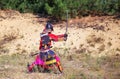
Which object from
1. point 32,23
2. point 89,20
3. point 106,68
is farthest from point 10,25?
point 106,68

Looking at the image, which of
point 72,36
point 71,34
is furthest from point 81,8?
point 72,36

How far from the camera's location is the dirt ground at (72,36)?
14625mm

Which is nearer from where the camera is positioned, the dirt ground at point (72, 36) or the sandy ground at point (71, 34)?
the dirt ground at point (72, 36)

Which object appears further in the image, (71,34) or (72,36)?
(71,34)

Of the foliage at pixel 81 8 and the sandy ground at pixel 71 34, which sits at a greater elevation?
the foliage at pixel 81 8

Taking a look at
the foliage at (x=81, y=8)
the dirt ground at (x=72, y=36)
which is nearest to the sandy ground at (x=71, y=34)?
the dirt ground at (x=72, y=36)

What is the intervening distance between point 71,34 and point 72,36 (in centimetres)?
13

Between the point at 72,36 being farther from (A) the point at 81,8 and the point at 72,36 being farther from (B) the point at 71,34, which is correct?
(A) the point at 81,8

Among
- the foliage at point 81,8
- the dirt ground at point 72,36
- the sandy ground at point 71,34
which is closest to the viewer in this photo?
the dirt ground at point 72,36

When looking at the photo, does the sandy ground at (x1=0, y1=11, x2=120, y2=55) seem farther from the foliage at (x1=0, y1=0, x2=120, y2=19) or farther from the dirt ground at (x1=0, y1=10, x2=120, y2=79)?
the foliage at (x1=0, y1=0, x2=120, y2=19)

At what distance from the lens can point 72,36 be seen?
15555mm

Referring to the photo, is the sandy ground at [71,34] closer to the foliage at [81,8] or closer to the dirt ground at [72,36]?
the dirt ground at [72,36]

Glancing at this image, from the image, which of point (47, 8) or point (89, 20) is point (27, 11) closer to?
point (47, 8)

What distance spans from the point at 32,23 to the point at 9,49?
6.75ft
